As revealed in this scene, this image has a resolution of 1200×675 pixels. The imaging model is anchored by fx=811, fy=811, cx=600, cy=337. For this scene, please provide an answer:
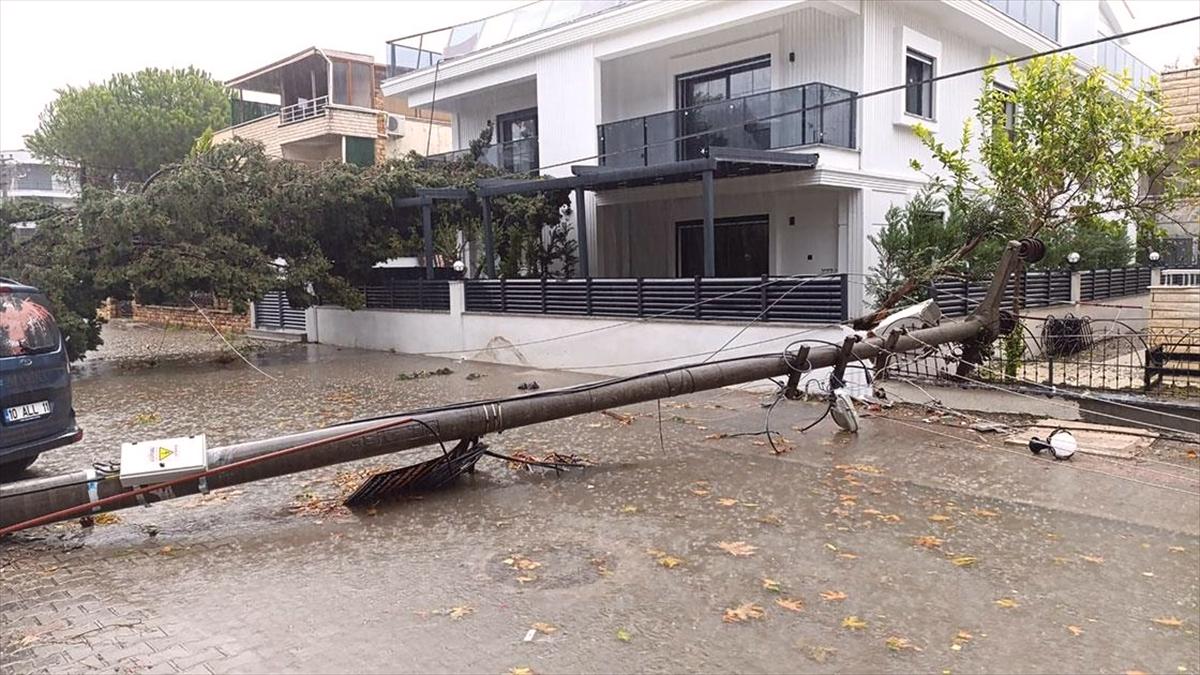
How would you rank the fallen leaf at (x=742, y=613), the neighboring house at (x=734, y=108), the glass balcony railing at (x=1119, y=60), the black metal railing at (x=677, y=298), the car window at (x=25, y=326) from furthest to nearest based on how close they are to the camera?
the glass balcony railing at (x=1119, y=60) < the neighboring house at (x=734, y=108) < the black metal railing at (x=677, y=298) < the car window at (x=25, y=326) < the fallen leaf at (x=742, y=613)

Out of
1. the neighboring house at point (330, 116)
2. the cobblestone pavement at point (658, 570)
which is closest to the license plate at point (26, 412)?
the cobblestone pavement at point (658, 570)

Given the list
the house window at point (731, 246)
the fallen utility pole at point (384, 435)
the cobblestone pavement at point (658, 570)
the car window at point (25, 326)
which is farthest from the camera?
the house window at point (731, 246)

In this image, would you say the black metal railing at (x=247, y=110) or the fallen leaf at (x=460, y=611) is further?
the black metal railing at (x=247, y=110)

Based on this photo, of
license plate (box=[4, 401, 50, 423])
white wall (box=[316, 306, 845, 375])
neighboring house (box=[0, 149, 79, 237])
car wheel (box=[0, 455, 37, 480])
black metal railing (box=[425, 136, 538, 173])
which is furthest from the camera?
neighboring house (box=[0, 149, 79, 237])

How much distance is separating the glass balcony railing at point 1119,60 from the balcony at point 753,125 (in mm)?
11710

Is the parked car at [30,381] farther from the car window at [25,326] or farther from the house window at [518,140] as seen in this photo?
the house window at [518,140]

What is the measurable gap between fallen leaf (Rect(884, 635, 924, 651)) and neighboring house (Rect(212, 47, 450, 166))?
24649 millimetres

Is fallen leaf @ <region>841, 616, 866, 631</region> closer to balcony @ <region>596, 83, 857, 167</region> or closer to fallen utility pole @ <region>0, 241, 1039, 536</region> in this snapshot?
fallen utility pole @ <region>0, 241, 1039, 536</region>

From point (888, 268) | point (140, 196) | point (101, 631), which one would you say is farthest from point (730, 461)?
point (140, 196)

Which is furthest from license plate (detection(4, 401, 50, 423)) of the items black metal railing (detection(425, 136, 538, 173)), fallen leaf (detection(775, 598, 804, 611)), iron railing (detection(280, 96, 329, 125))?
iron railing (detection(280, 96, 329, 125))

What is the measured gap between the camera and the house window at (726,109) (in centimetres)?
1512

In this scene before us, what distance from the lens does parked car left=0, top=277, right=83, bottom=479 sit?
22.8 ft

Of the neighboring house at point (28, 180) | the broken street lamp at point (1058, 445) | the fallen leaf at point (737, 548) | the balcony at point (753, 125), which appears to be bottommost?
the fallen leaf at point (737, 548)

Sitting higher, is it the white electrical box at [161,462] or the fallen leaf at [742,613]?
the white electrical box at [161,462]
